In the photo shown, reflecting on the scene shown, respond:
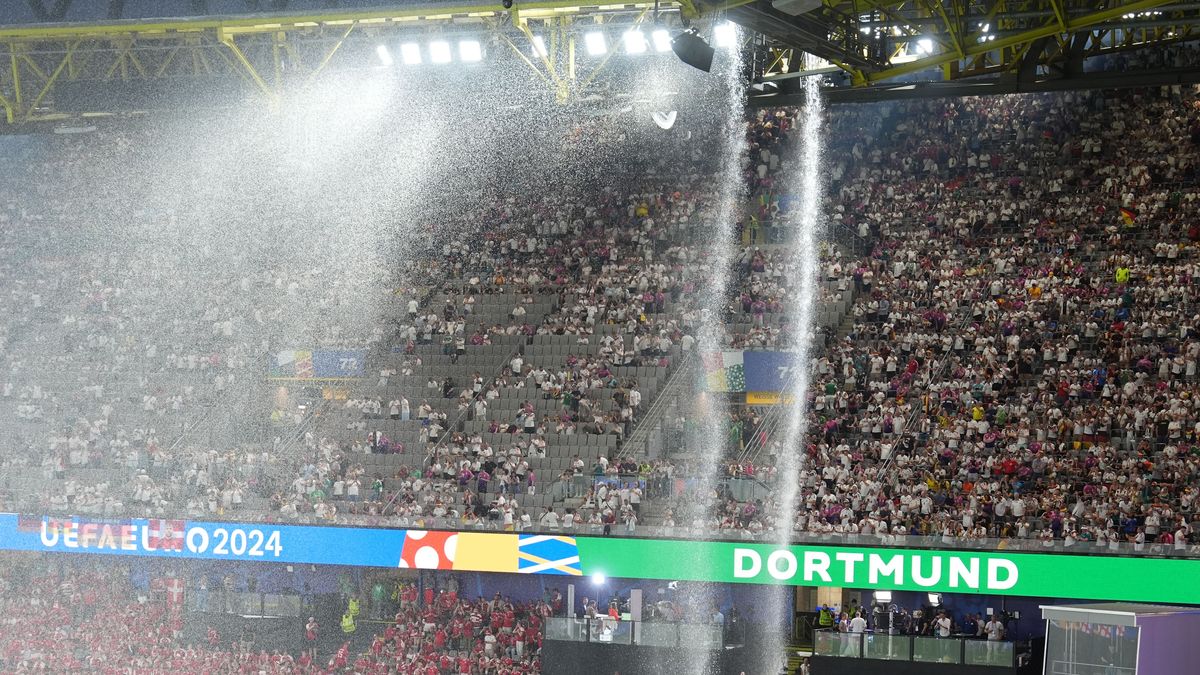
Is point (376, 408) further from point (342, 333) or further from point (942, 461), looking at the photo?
point (942, 461)

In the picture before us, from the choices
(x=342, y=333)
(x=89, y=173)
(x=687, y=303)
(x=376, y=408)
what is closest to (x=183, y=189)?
(x=89, y=173)

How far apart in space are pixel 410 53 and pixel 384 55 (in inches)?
28.9

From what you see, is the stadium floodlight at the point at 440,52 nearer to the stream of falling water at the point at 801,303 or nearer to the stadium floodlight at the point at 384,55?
the stadium floodlight at the point at 384,55

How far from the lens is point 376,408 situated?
108 feet

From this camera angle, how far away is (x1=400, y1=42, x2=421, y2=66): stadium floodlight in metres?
36.7

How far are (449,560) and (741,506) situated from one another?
526 centimetres

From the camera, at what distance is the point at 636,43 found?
3531cm

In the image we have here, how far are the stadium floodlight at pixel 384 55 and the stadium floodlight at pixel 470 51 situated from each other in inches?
72.4

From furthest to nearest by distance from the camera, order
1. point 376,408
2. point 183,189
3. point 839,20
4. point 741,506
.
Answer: point 183,189, point 376,408, point 741,506, point 839,20

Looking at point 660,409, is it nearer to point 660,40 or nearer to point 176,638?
point 660,40

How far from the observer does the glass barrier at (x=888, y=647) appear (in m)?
24.3

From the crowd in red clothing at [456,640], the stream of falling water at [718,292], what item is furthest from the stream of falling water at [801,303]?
the crowd in red clothing at [456,640]

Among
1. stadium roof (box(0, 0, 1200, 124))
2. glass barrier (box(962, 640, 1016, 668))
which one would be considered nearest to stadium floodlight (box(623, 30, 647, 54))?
stadium roof (box(0, 0, 1200, 124))

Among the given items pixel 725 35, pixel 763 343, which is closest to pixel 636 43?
pixel 725 35
